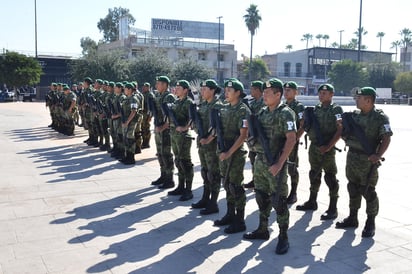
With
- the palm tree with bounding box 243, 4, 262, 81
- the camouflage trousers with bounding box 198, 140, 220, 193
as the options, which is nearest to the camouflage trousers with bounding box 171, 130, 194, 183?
the camouflage trousers with bounding box 198, 140, 220, 193

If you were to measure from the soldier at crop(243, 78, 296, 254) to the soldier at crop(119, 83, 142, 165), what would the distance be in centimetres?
517

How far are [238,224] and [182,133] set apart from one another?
2.05 metres

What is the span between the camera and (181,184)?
7.43 m

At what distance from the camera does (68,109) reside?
15133 mm

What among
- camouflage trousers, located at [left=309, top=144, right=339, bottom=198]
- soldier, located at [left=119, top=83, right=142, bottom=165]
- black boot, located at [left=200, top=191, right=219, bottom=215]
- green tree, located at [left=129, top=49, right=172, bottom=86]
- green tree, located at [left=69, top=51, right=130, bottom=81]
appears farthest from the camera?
green tree, located at [left=69, top=51, right=130, bottom=81]

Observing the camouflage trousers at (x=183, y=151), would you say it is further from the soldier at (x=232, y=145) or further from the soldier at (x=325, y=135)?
the soldier at (x=325, y=135)

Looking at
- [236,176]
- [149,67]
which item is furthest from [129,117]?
[149,67]

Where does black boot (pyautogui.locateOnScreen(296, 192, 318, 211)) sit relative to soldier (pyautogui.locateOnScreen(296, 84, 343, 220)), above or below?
below

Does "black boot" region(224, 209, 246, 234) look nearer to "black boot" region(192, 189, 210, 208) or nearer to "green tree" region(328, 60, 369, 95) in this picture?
"black boot" region(192, 189, 210, 208)

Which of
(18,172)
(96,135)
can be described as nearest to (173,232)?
(18,172)

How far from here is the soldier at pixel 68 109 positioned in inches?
585

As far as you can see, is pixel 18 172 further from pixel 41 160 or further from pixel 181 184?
pixel 181 184

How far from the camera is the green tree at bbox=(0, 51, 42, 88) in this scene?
44.3m

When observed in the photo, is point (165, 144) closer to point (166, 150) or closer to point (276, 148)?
point (166, 150)
